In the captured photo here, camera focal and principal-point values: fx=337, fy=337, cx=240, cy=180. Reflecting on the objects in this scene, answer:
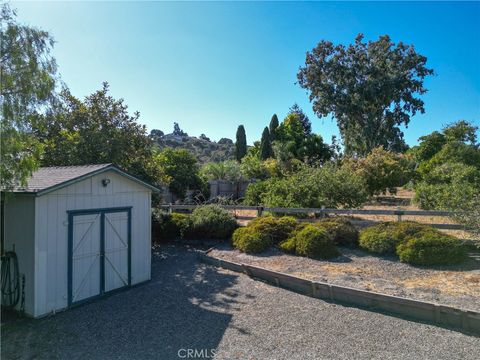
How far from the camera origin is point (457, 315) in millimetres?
5184

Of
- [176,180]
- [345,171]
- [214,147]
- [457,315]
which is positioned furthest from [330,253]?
[214,147]

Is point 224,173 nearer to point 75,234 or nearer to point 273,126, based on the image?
point 273,126

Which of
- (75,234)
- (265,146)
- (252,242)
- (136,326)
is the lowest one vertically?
(136,326)

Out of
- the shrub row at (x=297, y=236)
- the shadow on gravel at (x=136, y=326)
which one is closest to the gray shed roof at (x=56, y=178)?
the shadow on gravel at (x=136, y=326)

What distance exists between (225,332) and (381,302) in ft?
9.25

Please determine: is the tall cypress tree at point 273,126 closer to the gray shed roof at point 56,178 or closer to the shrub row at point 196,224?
the shrub row at point 196,224

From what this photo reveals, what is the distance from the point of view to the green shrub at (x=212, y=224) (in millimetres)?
11586

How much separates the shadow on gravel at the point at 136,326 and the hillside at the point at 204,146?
37200 mm

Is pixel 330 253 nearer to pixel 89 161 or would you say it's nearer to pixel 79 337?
pixel 79 337

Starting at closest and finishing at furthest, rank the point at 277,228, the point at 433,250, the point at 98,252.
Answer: the point at 98,252, the point at 433,250, the point at 277,228

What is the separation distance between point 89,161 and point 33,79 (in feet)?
18.3

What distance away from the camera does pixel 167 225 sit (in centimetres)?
1230

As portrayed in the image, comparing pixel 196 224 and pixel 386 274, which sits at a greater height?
pixel 196 224

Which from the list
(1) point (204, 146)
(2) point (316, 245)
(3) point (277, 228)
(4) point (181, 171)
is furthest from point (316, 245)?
(1) point (204, 146)
